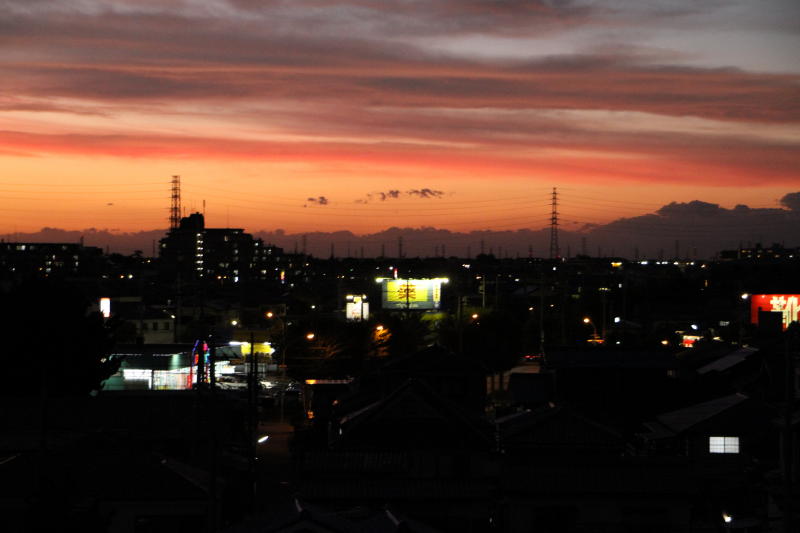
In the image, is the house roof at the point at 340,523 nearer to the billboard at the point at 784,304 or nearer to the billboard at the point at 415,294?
the billboard at the point at 784,304

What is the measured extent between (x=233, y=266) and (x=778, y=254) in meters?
105

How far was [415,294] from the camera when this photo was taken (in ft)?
195

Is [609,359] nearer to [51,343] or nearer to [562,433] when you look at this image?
[562,433]

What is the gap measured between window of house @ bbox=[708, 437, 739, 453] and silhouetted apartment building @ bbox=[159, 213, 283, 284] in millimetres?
109470

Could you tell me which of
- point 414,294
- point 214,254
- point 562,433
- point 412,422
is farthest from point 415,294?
point 214,254

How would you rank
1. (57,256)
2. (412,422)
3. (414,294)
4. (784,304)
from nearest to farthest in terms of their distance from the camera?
(412,422)
(784,304)
(414,294)
(57,256)

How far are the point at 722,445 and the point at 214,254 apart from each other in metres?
136

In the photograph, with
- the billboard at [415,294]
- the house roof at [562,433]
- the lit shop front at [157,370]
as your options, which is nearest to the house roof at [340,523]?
the house roof at [562,433]

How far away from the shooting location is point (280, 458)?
2216 centimetres

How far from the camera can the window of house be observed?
19.0m

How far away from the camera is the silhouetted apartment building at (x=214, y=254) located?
131 meters

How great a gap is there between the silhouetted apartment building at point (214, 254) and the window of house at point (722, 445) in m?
109

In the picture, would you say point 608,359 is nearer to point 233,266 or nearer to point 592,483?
point 592,483

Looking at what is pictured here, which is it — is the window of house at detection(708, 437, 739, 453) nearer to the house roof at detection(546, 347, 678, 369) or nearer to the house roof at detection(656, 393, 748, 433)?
the house roof at detection(656, 393, 748, 433)
